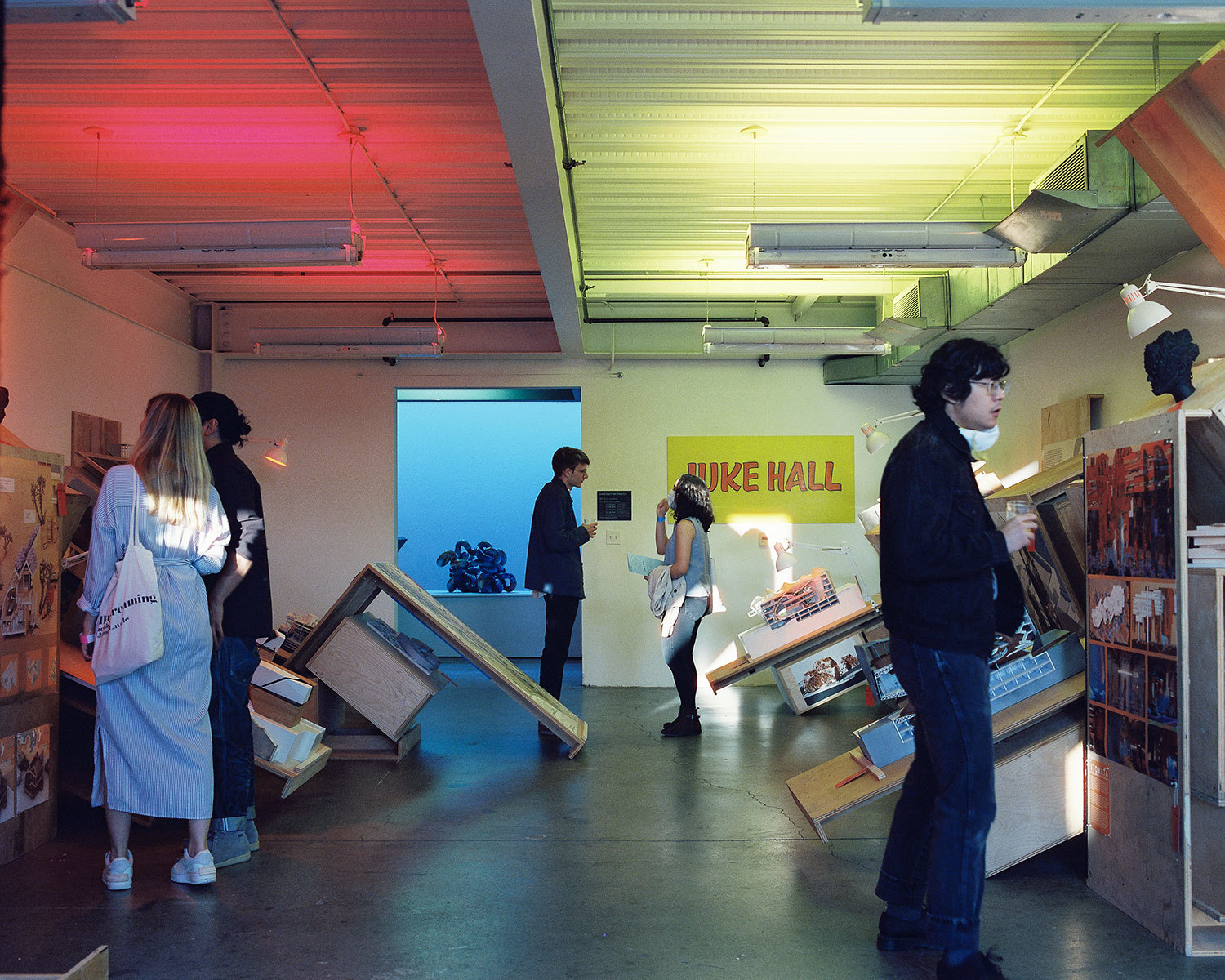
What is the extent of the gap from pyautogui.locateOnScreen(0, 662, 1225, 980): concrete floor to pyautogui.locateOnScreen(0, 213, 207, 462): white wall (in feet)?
9.02

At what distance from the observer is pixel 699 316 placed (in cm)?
820

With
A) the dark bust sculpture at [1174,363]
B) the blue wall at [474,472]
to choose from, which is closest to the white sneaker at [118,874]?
the dark bust sculpture at [1174,363]

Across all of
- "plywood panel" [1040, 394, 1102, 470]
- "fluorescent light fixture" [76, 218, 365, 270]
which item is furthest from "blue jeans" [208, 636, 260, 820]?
"plywood panel" [1040, 394, 1102, 470]

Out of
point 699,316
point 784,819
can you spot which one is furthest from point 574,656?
point 784,819

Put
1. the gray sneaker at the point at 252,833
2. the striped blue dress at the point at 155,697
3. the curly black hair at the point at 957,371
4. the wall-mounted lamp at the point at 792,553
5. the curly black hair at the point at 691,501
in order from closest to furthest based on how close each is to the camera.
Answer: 1. the curly black hair at the point at 957,371
2. the striped blue dress at the point at 155,697
3. the gray sneaker at the point at 252,833
4. the curly black hair at the point at 691,501
5. the wall-mounted lamp at the point at 792,553

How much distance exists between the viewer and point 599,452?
320 inches

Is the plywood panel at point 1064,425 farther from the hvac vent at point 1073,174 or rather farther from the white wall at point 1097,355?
the hvac vent at point 1073,174

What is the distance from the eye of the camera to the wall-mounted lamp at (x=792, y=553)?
24.2 ft

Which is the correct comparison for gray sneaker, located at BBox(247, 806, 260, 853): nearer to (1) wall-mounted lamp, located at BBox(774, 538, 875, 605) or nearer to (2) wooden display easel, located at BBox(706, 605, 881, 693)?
(2) wooden display easel, located at BBox(706, 605, 881, 693)

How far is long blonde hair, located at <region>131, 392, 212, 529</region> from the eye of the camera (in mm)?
2936

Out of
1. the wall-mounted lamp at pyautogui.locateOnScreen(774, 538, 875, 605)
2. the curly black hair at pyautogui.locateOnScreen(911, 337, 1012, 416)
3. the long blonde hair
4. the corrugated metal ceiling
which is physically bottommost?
the wall-mounted lamp at pyautogui.locateOnScreen(774, 538, 875, 605)

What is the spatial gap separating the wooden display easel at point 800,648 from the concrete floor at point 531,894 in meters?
1.28

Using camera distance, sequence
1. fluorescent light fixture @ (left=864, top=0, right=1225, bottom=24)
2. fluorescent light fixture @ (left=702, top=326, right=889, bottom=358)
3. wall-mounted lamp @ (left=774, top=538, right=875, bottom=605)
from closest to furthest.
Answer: fluorescent light fixture @ (left=864, top=0, right=1225, bottom=24)
fluorescent light fixture @ (left=702, top=326, right=889, bottom=358)
wall-mounted lamp @ (left=774, top=538, right=875, bottom=605)

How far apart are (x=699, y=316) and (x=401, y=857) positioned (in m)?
5.81
